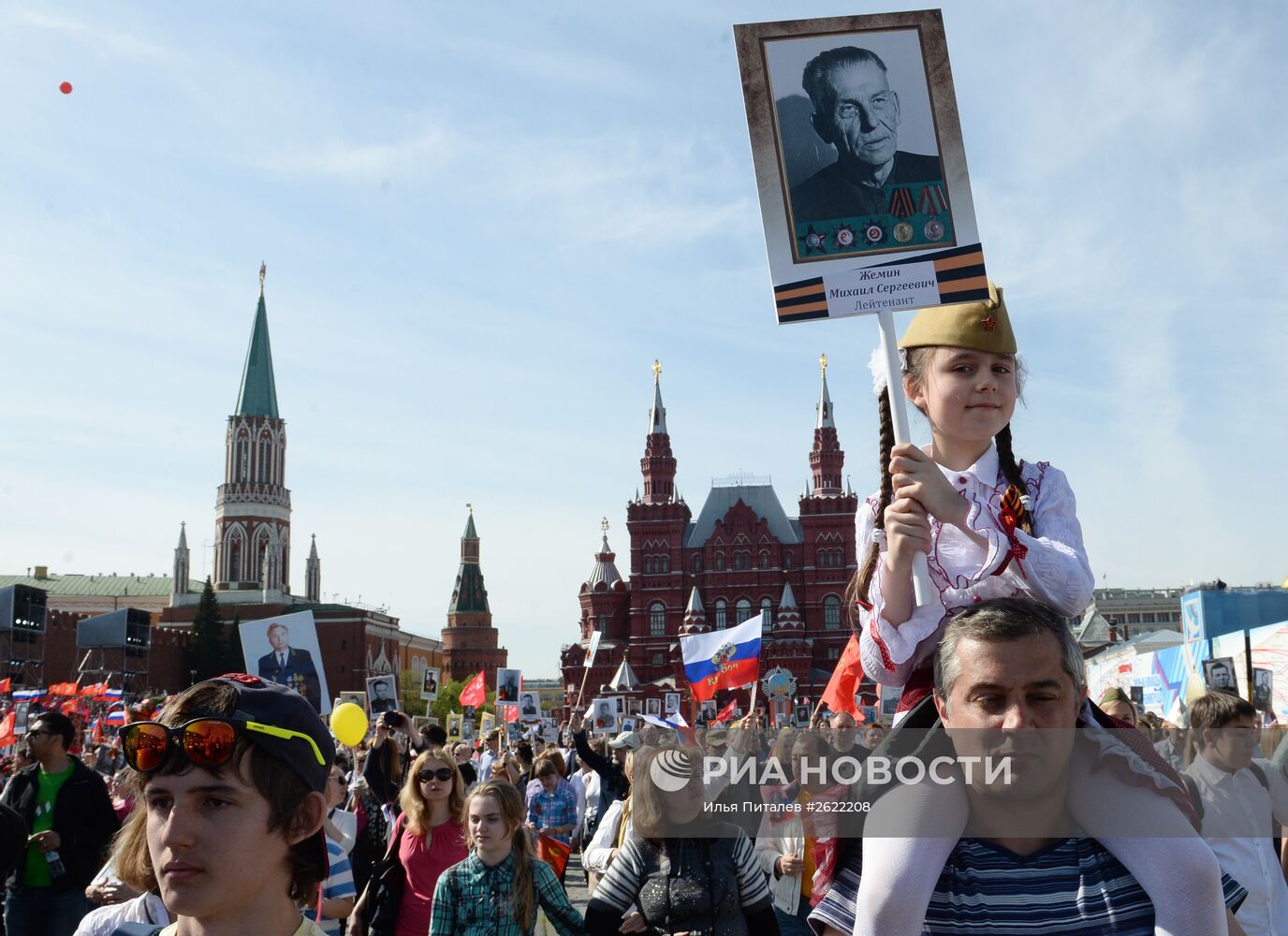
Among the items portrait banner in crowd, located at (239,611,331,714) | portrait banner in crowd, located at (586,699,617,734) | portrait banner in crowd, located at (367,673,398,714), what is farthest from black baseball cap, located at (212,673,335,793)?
portrait banner in crowd, located at (586,699,617,734)

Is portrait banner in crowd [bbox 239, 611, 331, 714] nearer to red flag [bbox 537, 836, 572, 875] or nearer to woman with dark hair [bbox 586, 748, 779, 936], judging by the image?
red flag [bbox 537, 836, 572, 875]

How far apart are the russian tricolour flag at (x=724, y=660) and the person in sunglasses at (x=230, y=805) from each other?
18394mm

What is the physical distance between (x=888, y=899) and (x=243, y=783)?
3.89 feet

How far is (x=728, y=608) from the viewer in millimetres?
82125

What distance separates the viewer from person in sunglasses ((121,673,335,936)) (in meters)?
2.31

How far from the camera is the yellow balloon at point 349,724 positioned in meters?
11.1

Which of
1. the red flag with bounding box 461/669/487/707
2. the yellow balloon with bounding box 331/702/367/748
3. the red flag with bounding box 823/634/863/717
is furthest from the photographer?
the red flag with bounding box 461/669/487/707

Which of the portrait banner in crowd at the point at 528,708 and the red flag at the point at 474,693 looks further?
the red flag at the point at 474,693

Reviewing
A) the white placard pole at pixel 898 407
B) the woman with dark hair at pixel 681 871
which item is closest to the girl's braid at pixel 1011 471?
the white placard pole at pixel 898 407

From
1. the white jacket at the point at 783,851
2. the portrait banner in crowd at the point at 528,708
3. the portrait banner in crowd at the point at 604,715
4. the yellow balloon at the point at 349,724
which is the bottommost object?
the white jacket at the point at 783,851

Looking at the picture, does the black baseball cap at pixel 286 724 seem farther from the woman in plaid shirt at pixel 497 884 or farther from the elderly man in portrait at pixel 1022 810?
the woman in plaid shirt at pixel 497 884

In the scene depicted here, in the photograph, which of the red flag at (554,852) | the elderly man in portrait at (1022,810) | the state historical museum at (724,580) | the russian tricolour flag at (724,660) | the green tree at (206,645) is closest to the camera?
the elderly man in portrait at (1022,810)

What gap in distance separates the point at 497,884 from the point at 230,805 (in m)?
3.85

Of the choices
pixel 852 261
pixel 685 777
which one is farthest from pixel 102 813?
pixel 852 261
